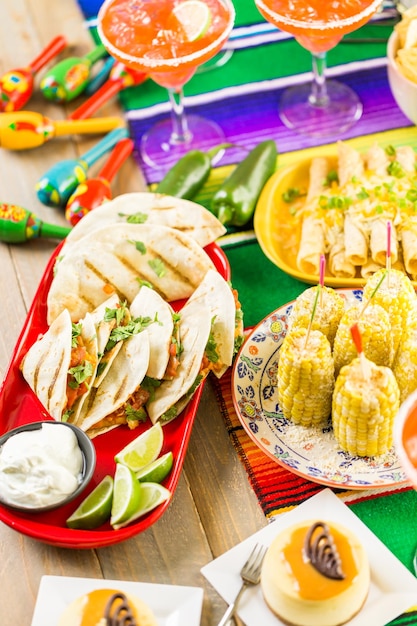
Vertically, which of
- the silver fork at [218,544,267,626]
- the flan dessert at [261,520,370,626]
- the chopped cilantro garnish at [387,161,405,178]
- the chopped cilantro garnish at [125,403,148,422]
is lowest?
the silver fork at [218,544,267,626]

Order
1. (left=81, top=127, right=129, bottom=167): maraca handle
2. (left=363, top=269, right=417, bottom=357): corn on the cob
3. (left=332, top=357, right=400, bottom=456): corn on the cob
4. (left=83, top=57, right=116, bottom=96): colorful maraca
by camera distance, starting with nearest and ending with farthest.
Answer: (left=332, top=357, right=400, bottom=456): corn on the cob → (left=363, top=269, right=417, bottom=357): corn on the cob → (left=81, top=127, right=129, bottom=167): maraca handle → (left=83, top=57, right=116, bottom=96): colorful maraca

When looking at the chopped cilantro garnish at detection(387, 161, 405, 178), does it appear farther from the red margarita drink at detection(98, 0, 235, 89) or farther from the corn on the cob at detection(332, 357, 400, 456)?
the corn on the cob at detection(332, 357, 400, 456)

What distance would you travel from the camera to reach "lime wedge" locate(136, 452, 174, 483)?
2.50 m

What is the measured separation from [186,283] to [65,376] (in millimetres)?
642

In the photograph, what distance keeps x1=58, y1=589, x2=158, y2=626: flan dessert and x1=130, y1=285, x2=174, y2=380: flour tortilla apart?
2.42 feet

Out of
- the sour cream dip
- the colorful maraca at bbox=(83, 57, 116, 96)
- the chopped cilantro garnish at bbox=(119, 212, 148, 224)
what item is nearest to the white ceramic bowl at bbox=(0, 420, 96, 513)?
the sour cream dip

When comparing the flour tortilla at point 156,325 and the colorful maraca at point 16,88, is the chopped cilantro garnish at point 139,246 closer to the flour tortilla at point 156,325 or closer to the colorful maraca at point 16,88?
the flour tortilla at point 156,325

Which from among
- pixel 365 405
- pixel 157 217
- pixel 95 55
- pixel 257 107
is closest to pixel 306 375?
pixel 365 405

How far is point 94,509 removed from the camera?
2432 mm

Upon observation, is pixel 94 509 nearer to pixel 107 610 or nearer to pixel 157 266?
pixel 107 610

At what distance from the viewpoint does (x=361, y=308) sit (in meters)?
2.71

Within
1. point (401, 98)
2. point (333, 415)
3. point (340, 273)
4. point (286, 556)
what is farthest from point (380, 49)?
point (286, 556)

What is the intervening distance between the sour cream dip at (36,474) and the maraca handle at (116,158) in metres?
1.66

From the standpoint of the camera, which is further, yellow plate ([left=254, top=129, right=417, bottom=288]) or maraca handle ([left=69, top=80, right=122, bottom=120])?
maraca handle ([left=69, top=80, right=122, bottom=120])
